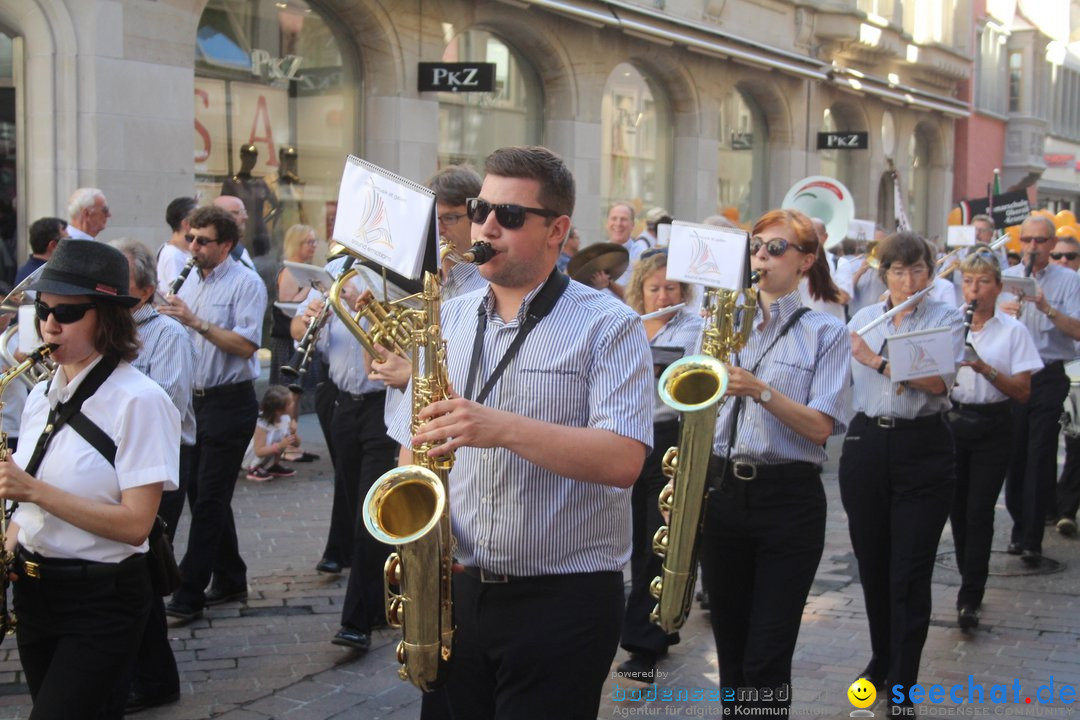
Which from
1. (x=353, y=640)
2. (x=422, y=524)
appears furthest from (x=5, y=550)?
(x=353, y=640)

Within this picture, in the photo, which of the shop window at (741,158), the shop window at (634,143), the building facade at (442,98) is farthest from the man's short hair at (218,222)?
the shop window at (741,158)

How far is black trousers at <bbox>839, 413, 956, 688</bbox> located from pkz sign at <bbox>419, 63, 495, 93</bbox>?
8.86 m

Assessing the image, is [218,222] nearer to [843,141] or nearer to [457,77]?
[457,77]

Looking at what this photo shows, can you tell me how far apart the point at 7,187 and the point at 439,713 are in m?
9.15

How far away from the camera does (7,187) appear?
11.2 m

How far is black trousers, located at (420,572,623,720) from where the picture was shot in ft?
10.2

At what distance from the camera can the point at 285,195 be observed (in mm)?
13953

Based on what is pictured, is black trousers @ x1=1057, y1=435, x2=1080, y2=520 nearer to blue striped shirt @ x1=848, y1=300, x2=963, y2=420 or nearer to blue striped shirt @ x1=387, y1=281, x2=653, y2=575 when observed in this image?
blue striped shirt @ x1=848, y1=300, x2=963, y2=420

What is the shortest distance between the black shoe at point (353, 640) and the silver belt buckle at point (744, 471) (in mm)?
2261

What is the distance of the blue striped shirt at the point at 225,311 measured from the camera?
684 centimetres

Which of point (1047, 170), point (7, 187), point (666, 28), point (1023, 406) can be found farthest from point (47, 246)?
point (1047, 170)

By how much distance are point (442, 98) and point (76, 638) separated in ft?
40.9

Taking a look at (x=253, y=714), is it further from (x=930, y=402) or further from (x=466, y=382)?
(x=930, y=402)

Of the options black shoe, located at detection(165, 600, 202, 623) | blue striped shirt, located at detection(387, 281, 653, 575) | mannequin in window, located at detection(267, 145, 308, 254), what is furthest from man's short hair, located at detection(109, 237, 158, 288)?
mannequin in window, located at detection(267, 145, 308, 254)
